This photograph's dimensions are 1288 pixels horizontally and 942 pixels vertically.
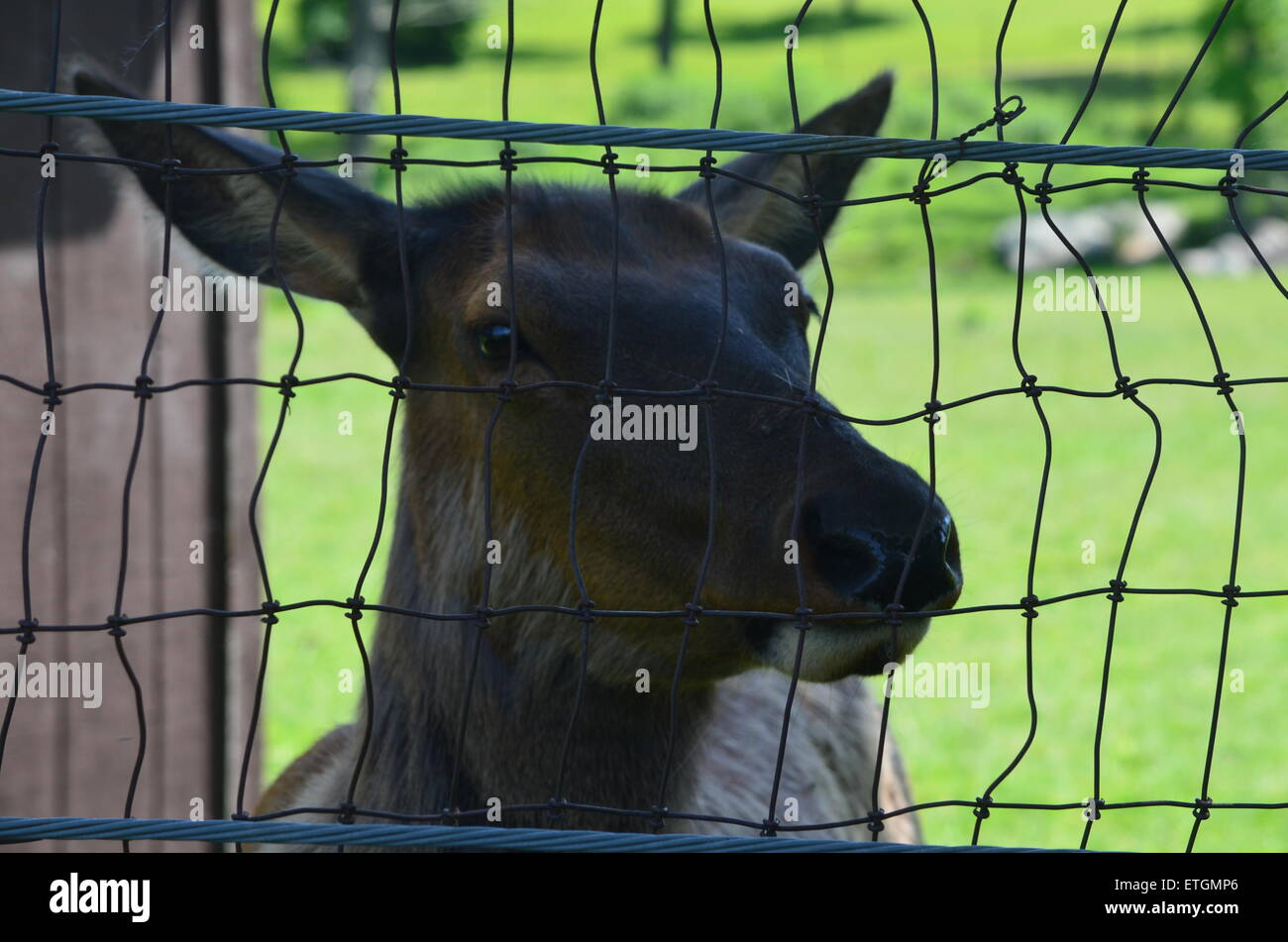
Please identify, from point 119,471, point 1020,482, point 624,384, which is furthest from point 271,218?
point 1020,482

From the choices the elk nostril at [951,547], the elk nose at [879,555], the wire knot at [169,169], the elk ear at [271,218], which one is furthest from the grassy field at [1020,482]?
the wire knot at [169,169]

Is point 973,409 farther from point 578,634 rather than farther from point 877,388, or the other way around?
point 578,634

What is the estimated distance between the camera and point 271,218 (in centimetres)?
341

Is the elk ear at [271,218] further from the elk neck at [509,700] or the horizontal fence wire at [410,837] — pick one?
the horizontal fence wire at [410,837]

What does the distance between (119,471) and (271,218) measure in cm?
292

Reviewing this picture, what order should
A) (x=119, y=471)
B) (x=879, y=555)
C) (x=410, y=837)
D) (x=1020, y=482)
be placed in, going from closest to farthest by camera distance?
(x=410, y=837), (x=879, y=555), (x=119, y=471), (x=1020, y=482)

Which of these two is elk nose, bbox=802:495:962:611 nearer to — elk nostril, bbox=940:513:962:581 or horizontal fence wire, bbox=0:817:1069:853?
elk nostril, bbox=940:513:962:581

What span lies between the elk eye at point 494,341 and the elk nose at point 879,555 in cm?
94

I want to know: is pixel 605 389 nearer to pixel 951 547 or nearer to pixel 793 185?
pixel 951 547

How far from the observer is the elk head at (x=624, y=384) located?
2.89 m

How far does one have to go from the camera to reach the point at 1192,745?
855 cm

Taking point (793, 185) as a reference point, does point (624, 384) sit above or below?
below

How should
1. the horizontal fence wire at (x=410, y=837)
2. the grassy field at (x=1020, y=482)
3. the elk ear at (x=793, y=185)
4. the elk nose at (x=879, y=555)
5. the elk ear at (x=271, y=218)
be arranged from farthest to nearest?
the grassy field at (x=1020, y=482) → the elk ear at (x=793, y=185) → the elk ear at (x=271, y=218) → the elk nose at (x=879, y=555) → the horizontal fence wire at (x=410, y=837)
